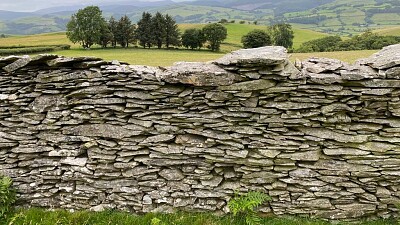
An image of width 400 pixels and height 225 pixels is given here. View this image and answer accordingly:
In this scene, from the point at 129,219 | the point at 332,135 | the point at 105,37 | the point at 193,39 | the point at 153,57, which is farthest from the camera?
the point at 105,37

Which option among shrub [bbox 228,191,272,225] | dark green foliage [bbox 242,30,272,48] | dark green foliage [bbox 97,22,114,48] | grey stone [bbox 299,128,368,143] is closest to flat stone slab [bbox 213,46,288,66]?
grey stone [bbox 299,128,368,143]

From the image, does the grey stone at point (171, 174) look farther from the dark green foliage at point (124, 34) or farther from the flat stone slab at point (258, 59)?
the dark green foliage at point (124, 34)

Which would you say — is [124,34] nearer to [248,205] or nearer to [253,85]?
[253,85]

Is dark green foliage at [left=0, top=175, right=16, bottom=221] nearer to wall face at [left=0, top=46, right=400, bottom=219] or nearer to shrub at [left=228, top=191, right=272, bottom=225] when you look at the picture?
wall face at [left=0, top=46, right=400, bottom=219]

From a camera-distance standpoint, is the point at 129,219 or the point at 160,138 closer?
the point at 129,219

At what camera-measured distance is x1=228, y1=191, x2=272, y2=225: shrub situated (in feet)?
23.0

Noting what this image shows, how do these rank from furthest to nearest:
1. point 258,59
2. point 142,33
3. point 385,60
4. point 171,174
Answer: point 142,33 < point 171,174 < point 385,60 < point 258,59

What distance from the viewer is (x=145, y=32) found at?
70312 millimetres

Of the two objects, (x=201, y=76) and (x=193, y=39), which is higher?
(x=193, y=39)

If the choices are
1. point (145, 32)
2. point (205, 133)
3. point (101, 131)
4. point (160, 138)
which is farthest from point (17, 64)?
point (145, 32)

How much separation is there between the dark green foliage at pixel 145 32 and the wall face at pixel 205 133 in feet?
210

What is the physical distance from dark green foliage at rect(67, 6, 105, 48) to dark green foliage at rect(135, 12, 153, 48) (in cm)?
853

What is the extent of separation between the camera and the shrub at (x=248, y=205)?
7020 millimetres

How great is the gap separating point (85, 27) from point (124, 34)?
9953 mm
